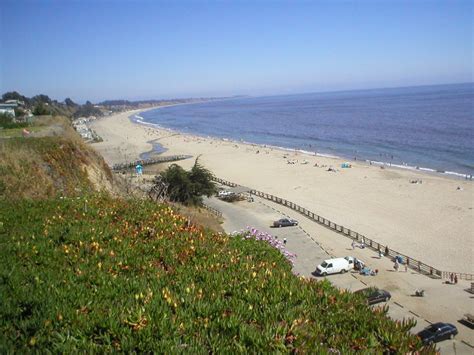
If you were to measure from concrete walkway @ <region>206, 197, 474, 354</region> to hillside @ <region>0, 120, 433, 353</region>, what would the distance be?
6.65 meters

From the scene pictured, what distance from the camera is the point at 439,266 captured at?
69.7ft

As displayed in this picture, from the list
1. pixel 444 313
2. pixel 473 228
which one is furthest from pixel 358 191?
pixel 444 313

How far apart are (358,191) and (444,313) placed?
78.5ft

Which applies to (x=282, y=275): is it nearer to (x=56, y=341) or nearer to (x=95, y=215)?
(x=56, y=341)

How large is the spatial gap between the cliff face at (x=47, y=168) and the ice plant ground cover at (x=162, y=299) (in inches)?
191

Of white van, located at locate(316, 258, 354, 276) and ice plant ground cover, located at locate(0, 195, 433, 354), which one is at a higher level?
ice plant ground cover, located at locate(0, 195, 433, 354)

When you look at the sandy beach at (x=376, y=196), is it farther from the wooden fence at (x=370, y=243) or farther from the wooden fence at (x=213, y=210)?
the wooden fence at (x=213, y=210)

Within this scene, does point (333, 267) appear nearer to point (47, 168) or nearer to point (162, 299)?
point (47, 168)

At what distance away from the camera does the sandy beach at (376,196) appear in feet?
81.8

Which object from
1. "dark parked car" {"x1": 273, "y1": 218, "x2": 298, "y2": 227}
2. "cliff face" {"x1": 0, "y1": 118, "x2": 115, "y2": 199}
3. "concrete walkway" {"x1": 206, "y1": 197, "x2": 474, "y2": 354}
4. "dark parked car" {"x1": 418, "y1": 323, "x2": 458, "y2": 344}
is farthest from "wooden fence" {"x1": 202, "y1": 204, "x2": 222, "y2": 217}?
"dark parked car" {"x1": 418, "y1": 323, "x2": 458, "y2": 344}

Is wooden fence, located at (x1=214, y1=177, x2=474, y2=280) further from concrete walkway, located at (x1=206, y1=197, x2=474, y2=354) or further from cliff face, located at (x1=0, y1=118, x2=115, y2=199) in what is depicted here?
cliff face, located at (x1=0, y1=118, x2=115, y2=199)

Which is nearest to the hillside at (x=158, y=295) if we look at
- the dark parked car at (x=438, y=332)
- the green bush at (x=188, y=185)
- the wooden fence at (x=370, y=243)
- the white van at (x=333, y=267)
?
the dark parked car at (x=438, y=332)

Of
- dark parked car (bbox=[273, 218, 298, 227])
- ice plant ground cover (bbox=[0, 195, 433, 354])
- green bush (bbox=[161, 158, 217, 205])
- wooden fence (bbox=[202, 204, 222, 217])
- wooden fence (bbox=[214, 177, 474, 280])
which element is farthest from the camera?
green bush (bbox=[161, 158, 217, 205])

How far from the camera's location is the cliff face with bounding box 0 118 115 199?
1228 cm
